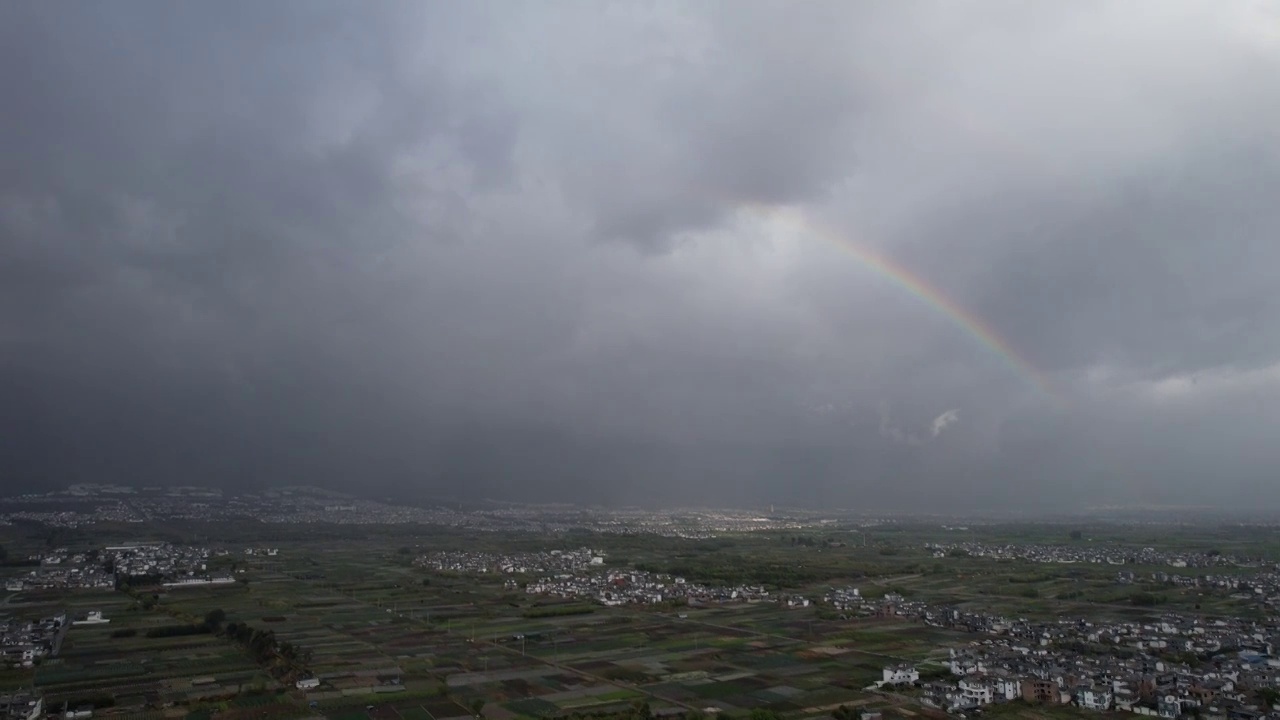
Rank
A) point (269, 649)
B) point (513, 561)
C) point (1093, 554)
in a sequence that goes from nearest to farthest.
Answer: point (269, 649) → point (513, 561) → point (1093, 554)

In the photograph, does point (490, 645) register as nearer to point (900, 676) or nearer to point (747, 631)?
point (747, 631)

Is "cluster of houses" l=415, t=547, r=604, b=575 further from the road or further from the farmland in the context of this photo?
the road

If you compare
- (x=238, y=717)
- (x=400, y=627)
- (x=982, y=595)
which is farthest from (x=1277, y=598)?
(x=238, y=717)

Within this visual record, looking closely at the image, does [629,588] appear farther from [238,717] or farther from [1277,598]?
[1277,598]

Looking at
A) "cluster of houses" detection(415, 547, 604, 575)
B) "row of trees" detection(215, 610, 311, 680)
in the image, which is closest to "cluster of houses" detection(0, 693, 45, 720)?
"row of trees" detection(215, 610, 311, 680)

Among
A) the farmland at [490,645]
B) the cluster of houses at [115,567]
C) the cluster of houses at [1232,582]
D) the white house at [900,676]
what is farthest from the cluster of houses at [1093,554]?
the cluster of houses at [115,567]

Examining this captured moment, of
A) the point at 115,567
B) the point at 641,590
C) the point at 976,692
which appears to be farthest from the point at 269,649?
the point at 115,567
